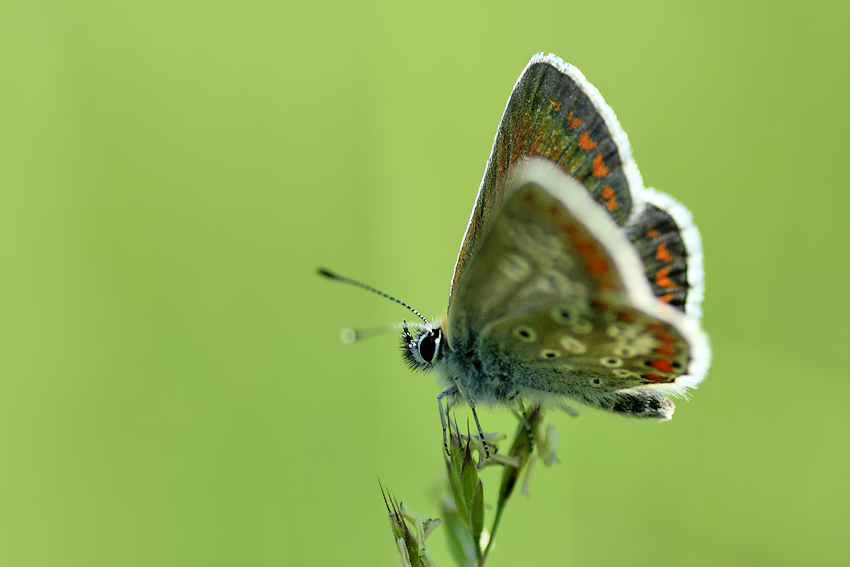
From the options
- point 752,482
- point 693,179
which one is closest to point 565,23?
point 693,179

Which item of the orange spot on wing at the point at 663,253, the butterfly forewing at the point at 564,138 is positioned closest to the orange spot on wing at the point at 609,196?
the butterfly forewing at the point at 564,138

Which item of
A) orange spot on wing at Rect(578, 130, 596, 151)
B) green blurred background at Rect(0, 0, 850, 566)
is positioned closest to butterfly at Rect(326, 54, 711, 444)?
orange spot on wing at Rect(578, 130, 596, 151)

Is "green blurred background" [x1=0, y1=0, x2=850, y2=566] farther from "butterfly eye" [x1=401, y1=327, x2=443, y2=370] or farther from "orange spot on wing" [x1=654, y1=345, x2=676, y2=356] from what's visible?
"orange spot on wing" [x1=654, y1=345, x2=676, y2=356]

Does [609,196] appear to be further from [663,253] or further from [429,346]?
[429,346]

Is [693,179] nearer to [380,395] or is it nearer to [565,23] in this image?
[565,23]

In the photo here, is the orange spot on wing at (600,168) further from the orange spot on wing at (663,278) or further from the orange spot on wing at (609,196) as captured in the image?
the orange spot on wing at (663,278)

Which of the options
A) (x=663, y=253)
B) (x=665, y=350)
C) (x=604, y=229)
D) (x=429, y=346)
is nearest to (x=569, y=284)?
(x=604, y=229)

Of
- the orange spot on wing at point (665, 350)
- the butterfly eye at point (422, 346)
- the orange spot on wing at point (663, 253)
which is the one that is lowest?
the butterfly eye at point (422, 346)
